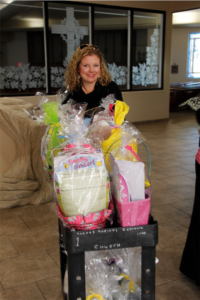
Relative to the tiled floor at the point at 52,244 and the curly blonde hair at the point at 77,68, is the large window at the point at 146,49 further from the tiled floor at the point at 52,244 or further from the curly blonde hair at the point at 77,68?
the curly blonde hair at the point at 77,68

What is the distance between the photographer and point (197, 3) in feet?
24.2

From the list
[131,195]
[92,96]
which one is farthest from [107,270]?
[92,96]

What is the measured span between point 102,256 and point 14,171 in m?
2.25

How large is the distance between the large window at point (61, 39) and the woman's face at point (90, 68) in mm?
4728

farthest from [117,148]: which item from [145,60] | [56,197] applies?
[145,60]

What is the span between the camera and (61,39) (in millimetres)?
6645

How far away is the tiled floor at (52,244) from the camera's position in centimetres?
193

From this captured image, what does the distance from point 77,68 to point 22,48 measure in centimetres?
489

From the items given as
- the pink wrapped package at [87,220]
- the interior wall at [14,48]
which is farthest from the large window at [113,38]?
the pink wrapped package at [87,220]

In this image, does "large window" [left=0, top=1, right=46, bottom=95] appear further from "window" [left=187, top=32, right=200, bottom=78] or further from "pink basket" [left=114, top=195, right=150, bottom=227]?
"window" [left=187, top=32, right=200, bottom=78]

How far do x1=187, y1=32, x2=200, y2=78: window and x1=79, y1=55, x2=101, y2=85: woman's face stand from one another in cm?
1283

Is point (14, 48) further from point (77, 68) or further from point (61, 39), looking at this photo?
point (77, 68)

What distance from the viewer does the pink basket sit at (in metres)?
0.98

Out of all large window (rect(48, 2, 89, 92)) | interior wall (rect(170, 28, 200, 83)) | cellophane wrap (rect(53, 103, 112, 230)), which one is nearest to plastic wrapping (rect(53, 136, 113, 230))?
cellophane wrap (rect(53, 103, 112, 230))
